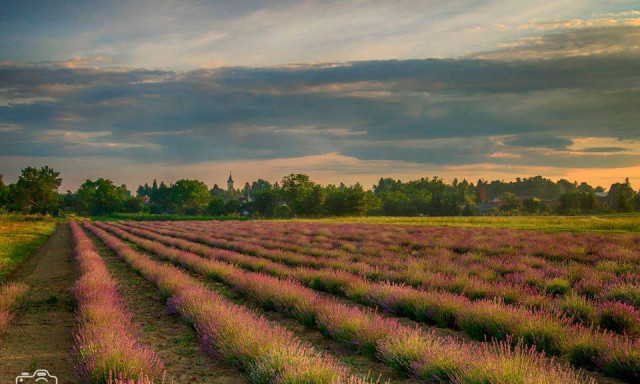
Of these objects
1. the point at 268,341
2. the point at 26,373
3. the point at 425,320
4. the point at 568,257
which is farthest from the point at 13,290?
the point at 568,257

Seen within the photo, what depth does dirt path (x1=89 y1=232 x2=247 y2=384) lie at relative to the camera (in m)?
5.18

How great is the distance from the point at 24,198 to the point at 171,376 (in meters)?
94.5

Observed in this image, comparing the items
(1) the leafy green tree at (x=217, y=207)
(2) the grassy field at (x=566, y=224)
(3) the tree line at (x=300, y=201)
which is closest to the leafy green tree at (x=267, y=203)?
(3) the tree line at (x=300, y=201)

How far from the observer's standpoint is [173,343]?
654 cm

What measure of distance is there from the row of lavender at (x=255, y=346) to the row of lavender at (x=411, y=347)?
658mm

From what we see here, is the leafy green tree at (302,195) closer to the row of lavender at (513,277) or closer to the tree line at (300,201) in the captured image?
the tree line at (300,201)

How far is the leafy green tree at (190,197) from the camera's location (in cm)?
12159

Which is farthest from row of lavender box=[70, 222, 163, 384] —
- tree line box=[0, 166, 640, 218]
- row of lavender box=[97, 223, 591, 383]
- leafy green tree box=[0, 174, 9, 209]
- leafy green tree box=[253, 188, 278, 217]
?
leafy green tree box=[253, 188, 278, 217]

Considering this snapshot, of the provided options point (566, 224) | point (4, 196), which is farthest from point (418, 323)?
point (4, 196)

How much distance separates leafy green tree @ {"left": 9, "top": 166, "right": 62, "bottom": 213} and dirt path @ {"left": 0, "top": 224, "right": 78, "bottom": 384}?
274 ft

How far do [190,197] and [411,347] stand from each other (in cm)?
12547

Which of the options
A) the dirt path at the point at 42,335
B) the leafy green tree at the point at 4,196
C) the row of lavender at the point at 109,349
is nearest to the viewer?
the row of lavender at the point at 109,349

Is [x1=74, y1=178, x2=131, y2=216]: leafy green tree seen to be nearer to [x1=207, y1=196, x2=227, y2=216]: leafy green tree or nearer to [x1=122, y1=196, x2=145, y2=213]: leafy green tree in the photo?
[x1=122, y1=196, x2=145, y2=213]: leafy green tree

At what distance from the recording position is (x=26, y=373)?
5258 mm
